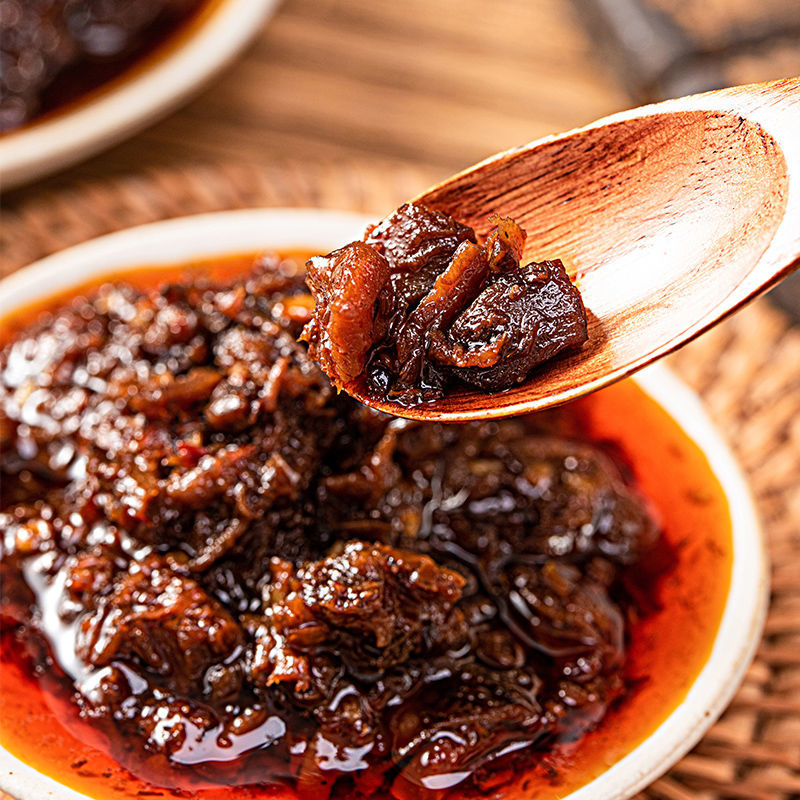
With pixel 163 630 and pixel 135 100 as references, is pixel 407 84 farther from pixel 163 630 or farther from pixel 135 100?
pixel 163 630

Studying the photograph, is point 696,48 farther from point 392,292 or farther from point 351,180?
point 392,292

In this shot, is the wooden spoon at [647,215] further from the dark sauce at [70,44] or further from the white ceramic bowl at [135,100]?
the dark sauce at [70,44]

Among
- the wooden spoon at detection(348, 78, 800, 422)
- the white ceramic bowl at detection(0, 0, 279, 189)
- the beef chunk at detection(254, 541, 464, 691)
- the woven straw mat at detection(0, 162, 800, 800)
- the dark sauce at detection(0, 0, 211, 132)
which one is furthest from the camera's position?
the dark sauce at detection(0, 0, 211, 132)

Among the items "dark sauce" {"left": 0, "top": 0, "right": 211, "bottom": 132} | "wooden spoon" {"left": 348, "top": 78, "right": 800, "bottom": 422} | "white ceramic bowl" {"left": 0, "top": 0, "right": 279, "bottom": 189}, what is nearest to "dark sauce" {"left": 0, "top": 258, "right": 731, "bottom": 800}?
"wooden spoon" {"left": 348, "top": 78, "right": 800, "bottom": 422}

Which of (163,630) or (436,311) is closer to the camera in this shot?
(436,311)

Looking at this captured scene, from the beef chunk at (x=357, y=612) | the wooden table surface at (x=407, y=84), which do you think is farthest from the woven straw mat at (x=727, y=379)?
the beef chunk at (x=357, y=612)

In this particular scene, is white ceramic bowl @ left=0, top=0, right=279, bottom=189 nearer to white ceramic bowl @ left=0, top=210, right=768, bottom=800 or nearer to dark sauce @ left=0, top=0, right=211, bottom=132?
dark sauce @ left=0, top=0, right=211, bottom=132

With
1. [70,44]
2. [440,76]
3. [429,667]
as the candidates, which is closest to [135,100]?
[70,44]

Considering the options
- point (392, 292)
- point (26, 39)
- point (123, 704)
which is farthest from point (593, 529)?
point (26, 39)
